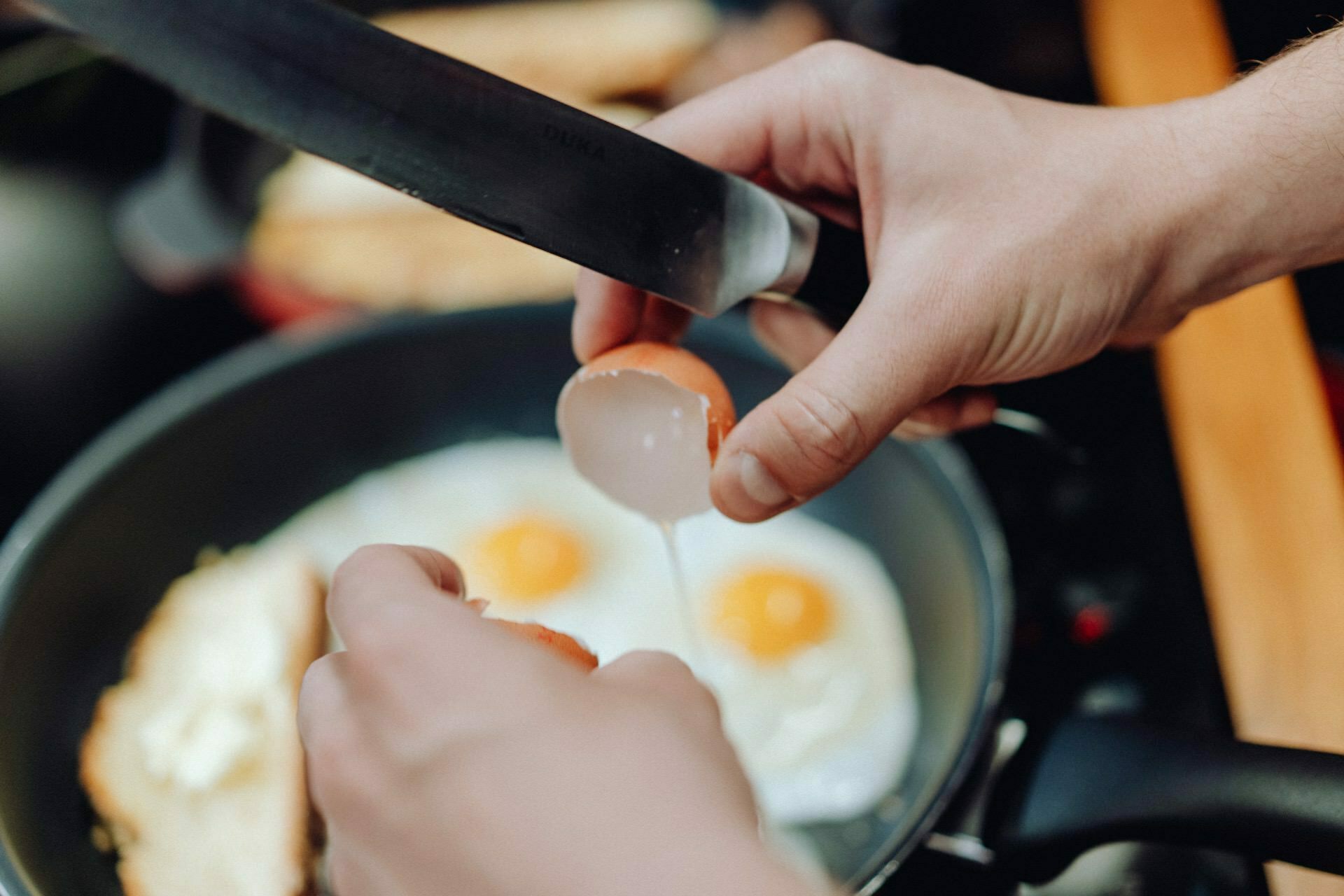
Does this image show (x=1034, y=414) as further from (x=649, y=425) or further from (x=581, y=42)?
(x=581, y=42)

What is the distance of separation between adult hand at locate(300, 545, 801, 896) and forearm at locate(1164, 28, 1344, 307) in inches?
19.8

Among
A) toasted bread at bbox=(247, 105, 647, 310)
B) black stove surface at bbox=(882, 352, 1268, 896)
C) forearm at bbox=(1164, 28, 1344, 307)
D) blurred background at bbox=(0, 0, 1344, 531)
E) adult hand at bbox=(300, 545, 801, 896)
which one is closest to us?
adult hand at bbox=(300, 545, 801, 896)

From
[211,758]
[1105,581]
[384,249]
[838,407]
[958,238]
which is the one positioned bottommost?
[211,758]

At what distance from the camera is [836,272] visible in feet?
2.28

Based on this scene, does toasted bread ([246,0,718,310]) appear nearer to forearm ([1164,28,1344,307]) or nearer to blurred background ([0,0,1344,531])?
blurred background ([0,0,1344,531])

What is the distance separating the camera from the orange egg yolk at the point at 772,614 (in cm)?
105

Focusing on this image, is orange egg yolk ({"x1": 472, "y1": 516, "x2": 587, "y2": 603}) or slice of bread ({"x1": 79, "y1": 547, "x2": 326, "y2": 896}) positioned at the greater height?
orange egg yolk ({"x1": 472, "y1": 516, "x2": 587, "y2": 603})

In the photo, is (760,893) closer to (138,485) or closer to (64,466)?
(138,485)

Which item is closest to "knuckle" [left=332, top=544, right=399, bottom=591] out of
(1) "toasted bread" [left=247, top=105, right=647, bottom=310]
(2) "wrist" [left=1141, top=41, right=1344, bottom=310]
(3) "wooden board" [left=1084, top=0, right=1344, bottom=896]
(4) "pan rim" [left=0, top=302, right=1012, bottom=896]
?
(4) "pan rim" [left=0, top=302, right=1012, bottom=896]

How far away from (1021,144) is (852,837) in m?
0.65

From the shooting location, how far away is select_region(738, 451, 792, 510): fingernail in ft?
2.07

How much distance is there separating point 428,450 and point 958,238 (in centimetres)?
75

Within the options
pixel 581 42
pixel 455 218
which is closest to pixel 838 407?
pixel 455 218

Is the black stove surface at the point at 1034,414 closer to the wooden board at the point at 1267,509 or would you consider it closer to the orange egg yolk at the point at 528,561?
the wooden board at the point at 1267,509
